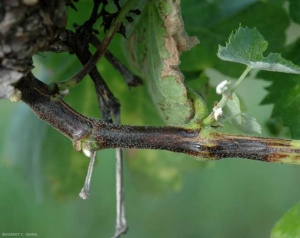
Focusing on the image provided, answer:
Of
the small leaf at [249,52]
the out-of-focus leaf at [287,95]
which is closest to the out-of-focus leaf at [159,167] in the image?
the out-of-focus leaf at [287,95]

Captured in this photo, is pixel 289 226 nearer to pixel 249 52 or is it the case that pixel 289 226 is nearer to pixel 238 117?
pixel 238 117

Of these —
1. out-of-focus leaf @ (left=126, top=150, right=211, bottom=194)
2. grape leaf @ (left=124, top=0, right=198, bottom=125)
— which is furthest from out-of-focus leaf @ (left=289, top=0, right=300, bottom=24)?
out-of-focus leaf @ (left=126, top=150, right=211, bottom=194)

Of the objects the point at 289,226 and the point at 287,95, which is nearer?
the point at 289,226

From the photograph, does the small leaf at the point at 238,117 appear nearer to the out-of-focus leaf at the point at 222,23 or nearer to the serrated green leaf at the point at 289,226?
the serrated green leaf at the point at 289,226

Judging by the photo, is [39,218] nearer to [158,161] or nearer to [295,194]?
[295,194]

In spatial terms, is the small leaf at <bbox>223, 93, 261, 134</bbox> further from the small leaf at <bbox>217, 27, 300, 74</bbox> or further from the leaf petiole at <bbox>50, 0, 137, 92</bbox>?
the leaf petiole at <bbox>50, 0, 137, 92</bbox>

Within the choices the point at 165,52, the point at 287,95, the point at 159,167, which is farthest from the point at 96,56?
the point at 159,167
